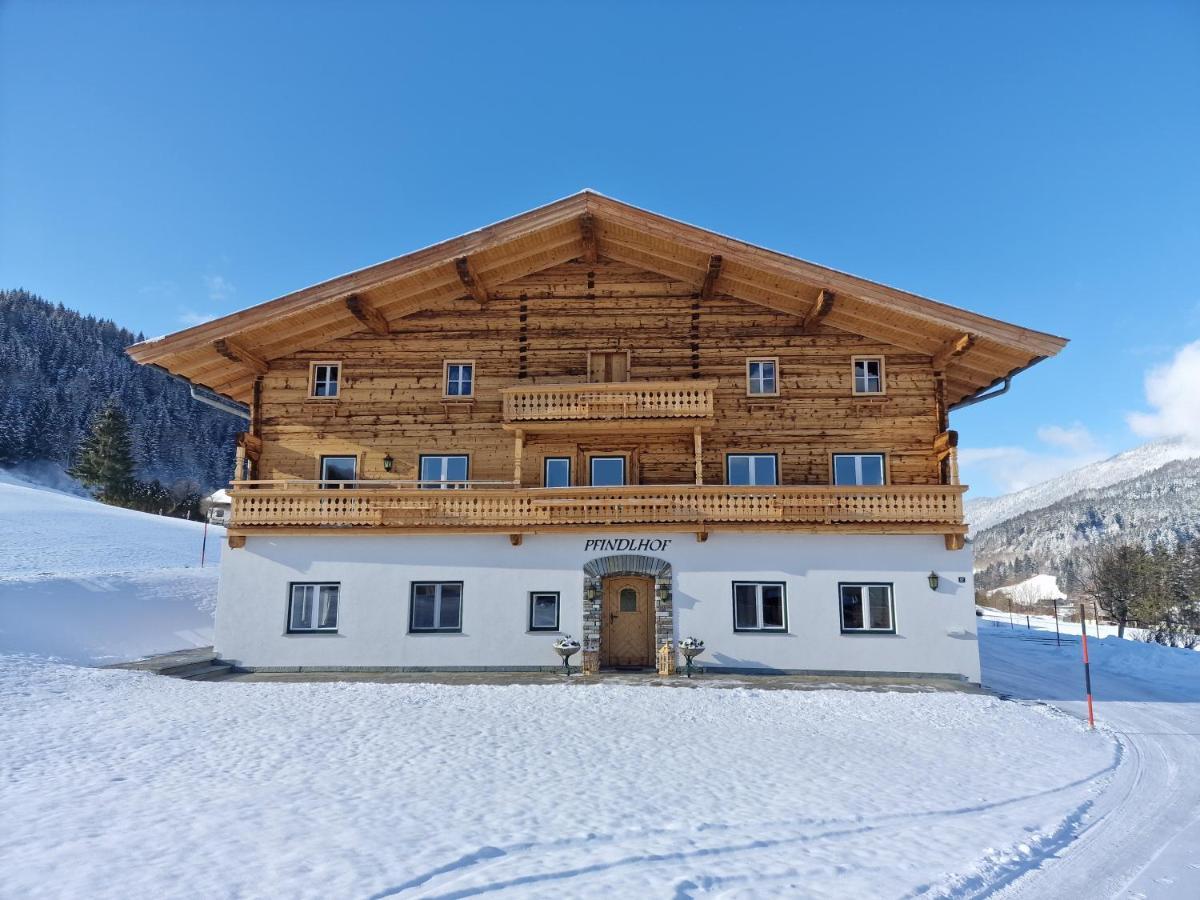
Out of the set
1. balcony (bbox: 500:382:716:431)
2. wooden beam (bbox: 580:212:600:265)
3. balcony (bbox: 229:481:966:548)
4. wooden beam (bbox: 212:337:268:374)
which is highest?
wooden beam (bbox: 580:212:600:265)

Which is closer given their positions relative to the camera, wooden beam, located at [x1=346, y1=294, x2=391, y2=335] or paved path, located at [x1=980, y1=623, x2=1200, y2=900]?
paved path, located at [x1=980, y1=623, x2=1200, y2=900]

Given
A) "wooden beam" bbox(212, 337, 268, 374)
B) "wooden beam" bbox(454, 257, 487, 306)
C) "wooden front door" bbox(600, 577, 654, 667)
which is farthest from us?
"wooden beam" bbox(212, 337, 268, 374)

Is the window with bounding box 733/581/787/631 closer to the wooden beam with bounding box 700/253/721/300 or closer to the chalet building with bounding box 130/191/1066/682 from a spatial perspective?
the chalet building with bounding box 130/191/1066/682

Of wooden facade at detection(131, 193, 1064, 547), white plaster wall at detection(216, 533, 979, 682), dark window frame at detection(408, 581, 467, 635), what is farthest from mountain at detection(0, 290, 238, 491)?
dark window frame at detection(408, 581, 467, 635)

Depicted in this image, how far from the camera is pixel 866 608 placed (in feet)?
61.1

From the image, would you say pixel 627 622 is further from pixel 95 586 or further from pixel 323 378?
pixel 95 586

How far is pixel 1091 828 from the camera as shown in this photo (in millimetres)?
8031

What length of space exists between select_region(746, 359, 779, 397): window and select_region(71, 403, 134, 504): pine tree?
6440 centimetres

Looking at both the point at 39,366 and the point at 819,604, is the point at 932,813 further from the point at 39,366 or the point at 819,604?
the point at 39,366

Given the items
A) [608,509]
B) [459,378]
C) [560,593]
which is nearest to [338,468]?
[459,378]

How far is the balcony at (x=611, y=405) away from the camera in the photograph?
19.2 m

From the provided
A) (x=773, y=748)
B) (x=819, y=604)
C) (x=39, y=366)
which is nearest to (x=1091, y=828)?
(x=773, y=748)

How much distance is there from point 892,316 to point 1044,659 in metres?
15.3

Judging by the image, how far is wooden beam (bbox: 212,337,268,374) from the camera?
2005 centimetres
